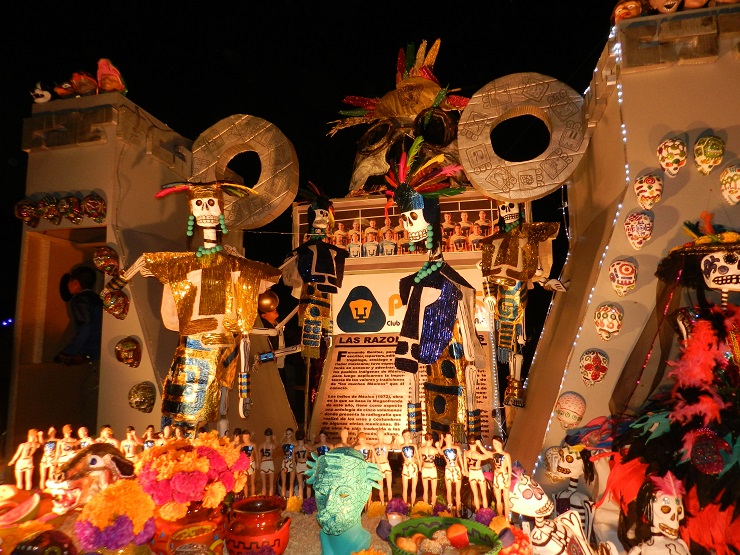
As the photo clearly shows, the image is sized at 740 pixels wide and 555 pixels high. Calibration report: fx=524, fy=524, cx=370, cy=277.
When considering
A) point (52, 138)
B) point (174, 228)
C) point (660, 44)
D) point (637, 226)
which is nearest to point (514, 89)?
point (660, 44)

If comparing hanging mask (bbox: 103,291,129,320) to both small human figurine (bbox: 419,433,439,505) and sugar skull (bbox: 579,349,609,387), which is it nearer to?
small human figurine (bbox: 419,433,439,505)

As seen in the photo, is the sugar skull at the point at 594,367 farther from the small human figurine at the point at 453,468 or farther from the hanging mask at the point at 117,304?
the hanging mask at the point at 117,304

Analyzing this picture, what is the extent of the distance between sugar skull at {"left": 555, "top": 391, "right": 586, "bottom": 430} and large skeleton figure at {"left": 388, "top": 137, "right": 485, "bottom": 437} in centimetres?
62

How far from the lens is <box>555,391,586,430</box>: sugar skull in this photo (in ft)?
11.6

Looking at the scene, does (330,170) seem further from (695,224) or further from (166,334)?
(695,224)

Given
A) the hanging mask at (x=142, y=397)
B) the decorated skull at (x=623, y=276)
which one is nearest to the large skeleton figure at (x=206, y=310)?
the hanging mask at (x=142, y=397)

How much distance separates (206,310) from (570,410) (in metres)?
2.80

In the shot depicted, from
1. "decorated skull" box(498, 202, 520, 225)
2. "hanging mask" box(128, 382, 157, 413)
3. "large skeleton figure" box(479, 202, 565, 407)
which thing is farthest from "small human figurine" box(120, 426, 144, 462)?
"decorated skull" box(498, 202, 520, 225)

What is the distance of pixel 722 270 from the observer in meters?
3.07

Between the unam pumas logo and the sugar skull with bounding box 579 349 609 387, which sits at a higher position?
the unam pumas logo

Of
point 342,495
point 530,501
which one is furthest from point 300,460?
point 530,501

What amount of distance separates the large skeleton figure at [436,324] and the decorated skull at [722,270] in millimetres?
1562

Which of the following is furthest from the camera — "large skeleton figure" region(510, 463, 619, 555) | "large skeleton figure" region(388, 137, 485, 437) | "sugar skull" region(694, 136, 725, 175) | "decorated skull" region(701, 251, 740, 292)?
"large skeleton figure" region(388, 137, 485, 437)

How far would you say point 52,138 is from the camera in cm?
505
